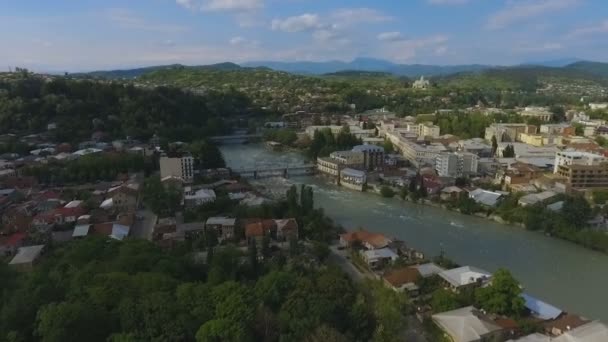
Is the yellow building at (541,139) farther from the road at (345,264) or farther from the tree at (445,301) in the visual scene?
the tree at (445,301)

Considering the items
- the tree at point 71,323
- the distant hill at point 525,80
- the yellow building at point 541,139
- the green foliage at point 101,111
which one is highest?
the distant hill at point 525,80

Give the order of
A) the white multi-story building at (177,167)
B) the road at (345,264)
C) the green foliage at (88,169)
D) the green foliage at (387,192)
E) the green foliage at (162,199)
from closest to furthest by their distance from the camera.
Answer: the road at (345,264) → the green foliage at (162,199) → the green foliage at (387,192) → the green foliage at (88,169) → the white multi-story building at (177,167)

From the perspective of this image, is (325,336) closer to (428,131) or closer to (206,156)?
(206,156)

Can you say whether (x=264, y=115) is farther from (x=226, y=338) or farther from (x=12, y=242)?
(x=226, y=338)

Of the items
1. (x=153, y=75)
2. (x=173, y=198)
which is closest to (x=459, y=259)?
(x=173, y=198)

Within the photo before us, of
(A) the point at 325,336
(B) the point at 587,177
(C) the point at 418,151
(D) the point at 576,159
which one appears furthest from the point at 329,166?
(A) the point at 325,336

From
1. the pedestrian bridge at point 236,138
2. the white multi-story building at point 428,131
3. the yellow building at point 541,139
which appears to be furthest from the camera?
the pedestrian bridge at point 236,138

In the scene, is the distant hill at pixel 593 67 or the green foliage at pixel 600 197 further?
the distant hill at pixel 593 67

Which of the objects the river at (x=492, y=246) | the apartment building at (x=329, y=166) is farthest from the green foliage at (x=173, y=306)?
the apartment building at (x=329, y=166)
